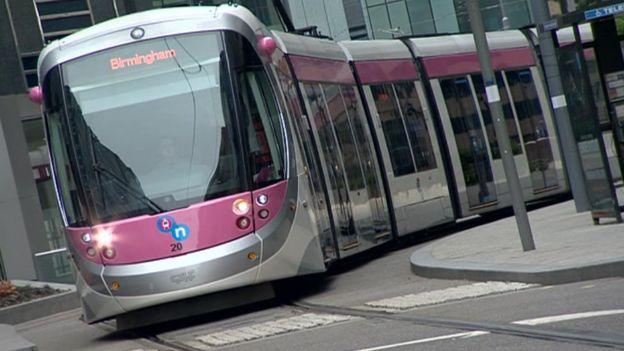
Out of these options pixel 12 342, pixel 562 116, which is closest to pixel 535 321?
pixel 12 342

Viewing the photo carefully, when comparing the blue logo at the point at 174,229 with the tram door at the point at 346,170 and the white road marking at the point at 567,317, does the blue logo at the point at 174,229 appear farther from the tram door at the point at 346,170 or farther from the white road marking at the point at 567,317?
the white road marking at the point at 567,317

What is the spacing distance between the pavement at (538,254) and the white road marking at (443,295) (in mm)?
238

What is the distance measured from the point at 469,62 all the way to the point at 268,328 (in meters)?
12.2

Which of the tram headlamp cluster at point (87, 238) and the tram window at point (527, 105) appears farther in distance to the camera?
the tram window at point (527, 105)

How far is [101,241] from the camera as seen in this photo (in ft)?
48.6

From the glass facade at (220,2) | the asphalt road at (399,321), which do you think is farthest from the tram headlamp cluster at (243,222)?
the glass facade at (220,2)

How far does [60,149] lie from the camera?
50.1ft

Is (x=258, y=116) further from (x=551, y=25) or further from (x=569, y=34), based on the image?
(x=569, y=34)

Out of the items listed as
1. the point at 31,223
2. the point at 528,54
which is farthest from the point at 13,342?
the point at 31,223

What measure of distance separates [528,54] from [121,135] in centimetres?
1247

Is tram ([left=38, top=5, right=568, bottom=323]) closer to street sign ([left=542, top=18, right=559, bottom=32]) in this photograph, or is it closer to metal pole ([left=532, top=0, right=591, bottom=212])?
street sign ([left=542, top=18, right=559, bottom=32])

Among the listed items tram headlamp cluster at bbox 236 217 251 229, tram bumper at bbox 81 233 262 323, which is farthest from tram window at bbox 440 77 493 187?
tram bumper at bbox 81 233 262 323

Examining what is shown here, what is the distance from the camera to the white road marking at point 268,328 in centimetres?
1245

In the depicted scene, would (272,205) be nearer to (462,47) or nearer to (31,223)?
(462,47)
